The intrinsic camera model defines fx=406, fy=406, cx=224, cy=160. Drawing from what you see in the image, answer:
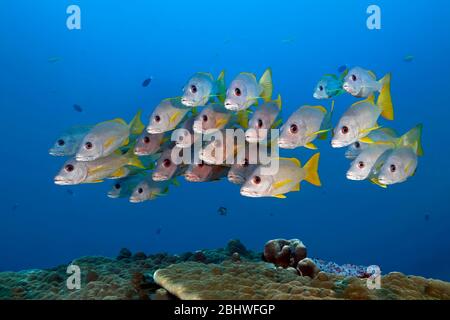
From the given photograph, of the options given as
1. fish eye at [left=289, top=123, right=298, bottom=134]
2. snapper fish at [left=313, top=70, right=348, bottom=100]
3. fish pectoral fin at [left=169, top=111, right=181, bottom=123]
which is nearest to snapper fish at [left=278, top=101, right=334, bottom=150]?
fish eye at [left=289, top=123, right=298, bottom=134]

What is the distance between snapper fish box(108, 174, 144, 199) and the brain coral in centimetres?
149

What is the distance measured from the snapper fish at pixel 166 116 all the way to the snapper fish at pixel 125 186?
1341 millimetres

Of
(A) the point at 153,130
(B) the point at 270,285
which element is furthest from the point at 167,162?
(B) the point at 270,285

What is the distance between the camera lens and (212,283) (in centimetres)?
460

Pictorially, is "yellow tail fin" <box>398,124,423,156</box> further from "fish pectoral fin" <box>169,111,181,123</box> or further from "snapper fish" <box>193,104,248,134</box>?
"fish pectoral fin" <box>169,111,181,123</box>

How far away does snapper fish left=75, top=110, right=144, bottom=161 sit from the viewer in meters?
4.88

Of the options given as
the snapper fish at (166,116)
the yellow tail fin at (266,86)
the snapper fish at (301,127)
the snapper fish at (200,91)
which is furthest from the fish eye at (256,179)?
the snapper fish at (166,116)

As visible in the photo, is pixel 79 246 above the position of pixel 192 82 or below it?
below

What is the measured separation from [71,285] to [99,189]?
1603 inches

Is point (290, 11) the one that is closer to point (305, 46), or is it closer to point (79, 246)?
point (305, 46)

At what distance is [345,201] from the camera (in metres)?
49.5

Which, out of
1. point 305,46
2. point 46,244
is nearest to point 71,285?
point 46,244

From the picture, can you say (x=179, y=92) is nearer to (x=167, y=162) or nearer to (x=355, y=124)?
(x=167, y=162)

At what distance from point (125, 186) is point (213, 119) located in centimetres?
215
